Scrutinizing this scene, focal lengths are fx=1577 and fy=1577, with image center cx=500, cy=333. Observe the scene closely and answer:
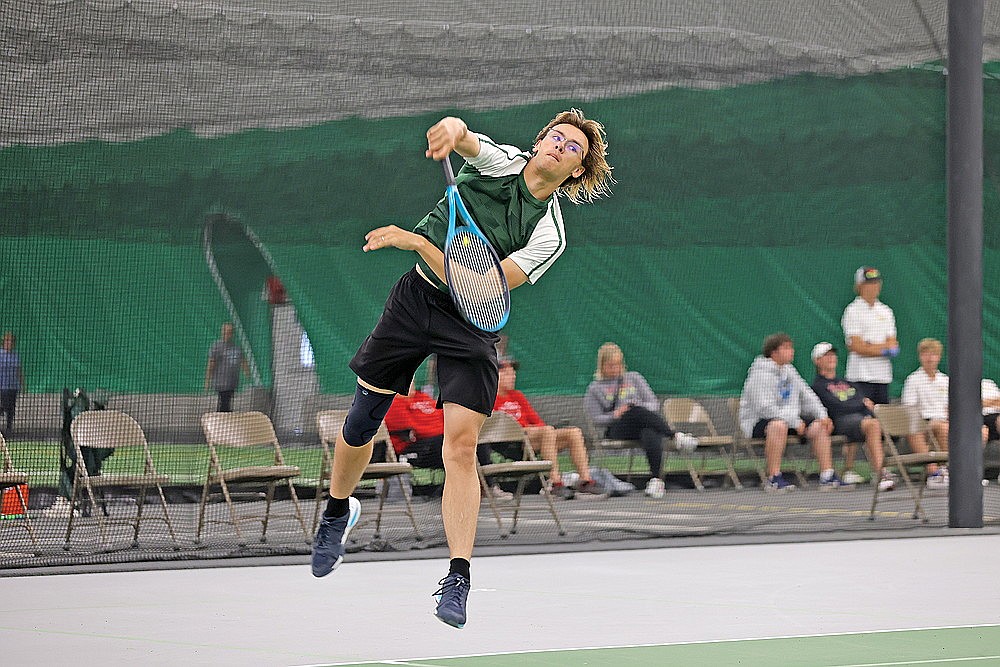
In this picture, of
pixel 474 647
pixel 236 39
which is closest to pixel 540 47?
pixel 236 39

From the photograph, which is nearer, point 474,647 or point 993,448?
point 474,647

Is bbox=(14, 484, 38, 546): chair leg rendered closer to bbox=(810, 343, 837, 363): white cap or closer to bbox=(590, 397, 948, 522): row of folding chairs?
bbox=(590, 397, 948, 522): row of folding chairs

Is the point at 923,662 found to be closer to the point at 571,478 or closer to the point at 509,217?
the point at 509,217

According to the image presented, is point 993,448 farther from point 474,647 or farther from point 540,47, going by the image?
point 474,647

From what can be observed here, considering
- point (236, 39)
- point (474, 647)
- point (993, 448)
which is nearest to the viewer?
point (474, 647)

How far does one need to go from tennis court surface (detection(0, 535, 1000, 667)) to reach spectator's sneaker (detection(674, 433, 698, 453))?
2.13 metres

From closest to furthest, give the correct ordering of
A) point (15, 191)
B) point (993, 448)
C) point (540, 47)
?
point (15, 191)
point (540, 47)
point (993, 448)

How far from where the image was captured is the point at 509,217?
17.2ft

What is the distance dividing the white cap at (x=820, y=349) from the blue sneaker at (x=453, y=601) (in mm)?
6103

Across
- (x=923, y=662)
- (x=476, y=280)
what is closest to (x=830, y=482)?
(x=923, y=662)

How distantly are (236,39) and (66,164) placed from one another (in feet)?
3.67

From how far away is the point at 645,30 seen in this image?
9.20 m

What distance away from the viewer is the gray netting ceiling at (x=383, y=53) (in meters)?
7.86

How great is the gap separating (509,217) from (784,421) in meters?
6.20
